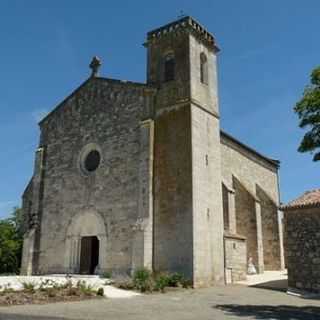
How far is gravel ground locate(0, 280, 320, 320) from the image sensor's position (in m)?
9.46

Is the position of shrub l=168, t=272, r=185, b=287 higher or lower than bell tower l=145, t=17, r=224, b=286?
lower

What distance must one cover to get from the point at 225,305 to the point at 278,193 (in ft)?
68.5

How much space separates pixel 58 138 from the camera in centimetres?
2473

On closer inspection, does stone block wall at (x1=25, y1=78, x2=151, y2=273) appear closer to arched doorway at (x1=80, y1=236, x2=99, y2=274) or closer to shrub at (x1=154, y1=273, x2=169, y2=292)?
arched doorway at (x1=80, y1=236, x2=99, y2=274)

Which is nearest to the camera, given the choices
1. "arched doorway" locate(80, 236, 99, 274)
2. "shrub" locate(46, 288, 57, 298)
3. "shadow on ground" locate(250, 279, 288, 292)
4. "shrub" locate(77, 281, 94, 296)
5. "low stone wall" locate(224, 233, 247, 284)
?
"shrub" locate(46, 288, 57, 298)

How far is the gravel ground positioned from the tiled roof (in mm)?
3769

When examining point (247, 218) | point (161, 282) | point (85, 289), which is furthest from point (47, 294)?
point (247, 218)

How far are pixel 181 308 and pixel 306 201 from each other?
852 cm

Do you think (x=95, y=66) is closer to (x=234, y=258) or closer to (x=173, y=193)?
(x=173, y=193)

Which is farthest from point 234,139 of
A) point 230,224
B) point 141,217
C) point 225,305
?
point 225,305

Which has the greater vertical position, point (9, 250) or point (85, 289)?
point (9, 250)

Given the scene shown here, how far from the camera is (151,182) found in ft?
63.9

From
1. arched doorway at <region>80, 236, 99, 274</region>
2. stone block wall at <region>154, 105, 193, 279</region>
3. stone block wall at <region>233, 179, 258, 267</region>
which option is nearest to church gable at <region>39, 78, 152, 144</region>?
stone block wall at <region>154, 105, 193, 279</region>

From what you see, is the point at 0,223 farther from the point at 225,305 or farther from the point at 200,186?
the point at 225,305
